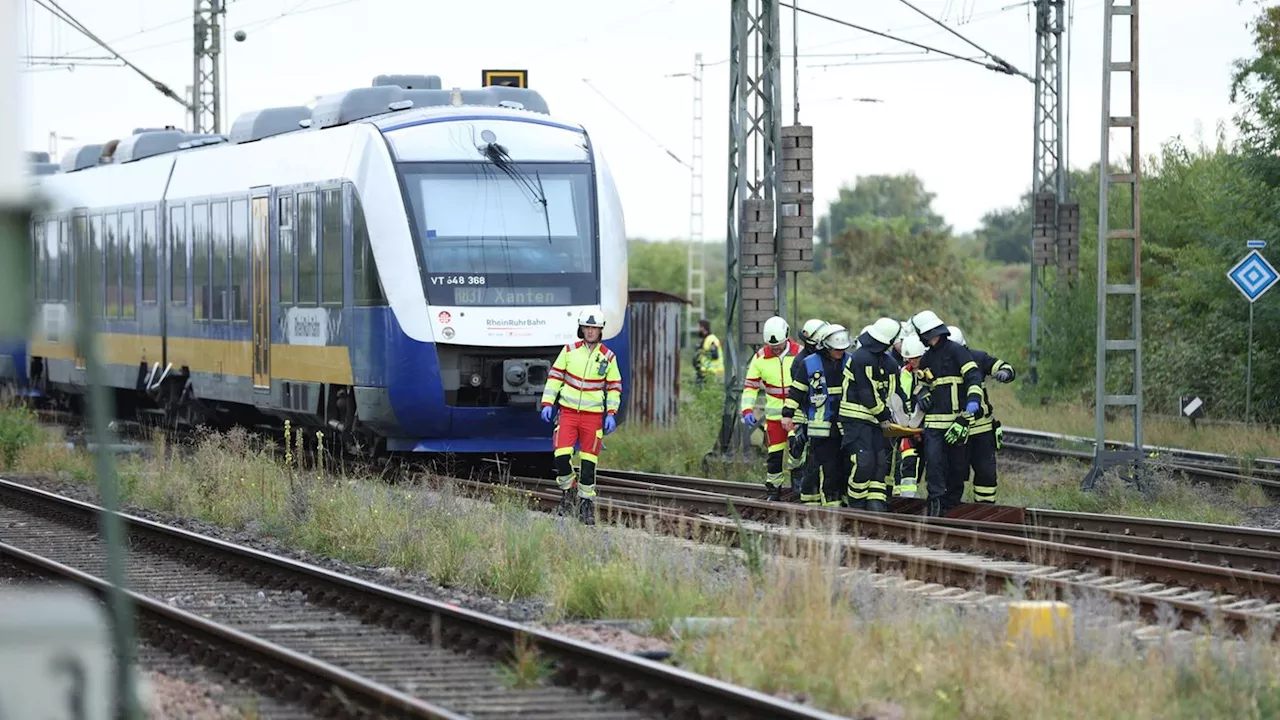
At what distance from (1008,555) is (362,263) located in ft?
23.4

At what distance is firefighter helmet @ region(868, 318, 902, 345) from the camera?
51.4 ft

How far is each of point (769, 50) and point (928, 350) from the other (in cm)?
620

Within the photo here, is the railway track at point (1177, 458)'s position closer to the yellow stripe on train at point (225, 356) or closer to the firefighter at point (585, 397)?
the firefighter at point (585, 397)

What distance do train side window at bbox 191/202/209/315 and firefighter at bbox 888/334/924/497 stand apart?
355 inches

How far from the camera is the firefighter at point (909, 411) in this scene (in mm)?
15750

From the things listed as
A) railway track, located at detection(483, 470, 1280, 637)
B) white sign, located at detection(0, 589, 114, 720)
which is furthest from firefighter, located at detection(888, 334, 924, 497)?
white sign, located at detection(0, 589, 114, 720)

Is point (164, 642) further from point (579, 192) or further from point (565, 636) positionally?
point (579, 192)

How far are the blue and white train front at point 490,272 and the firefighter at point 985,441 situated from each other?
147 inches

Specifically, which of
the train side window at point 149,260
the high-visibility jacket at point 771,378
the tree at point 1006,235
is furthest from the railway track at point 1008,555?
the tree at point 1006,235

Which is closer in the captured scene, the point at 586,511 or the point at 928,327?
the point at 586,511

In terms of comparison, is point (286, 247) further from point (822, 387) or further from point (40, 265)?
point (40, 265)

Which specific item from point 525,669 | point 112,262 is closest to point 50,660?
point 525,669

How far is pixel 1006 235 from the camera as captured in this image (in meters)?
106

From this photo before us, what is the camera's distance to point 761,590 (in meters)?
10.6
